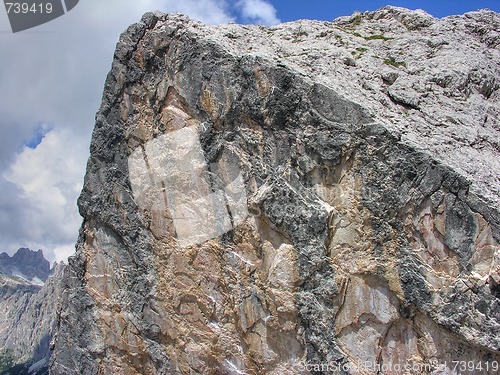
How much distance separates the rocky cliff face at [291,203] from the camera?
46.0 feet

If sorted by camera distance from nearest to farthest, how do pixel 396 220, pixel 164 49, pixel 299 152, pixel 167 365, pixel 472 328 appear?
pixel 472 328
pixel 396 220
pixel 299 152
pixel 167 365
pixel 164 49

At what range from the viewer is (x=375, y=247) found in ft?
48.3

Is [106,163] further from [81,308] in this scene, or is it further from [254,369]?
[254,369]

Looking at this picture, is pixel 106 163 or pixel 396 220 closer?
pixel 396 220

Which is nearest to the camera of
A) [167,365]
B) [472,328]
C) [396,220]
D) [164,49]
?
[472,328]

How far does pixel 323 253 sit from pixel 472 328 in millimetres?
4772

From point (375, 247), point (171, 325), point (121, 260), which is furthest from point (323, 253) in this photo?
point (121, 260)

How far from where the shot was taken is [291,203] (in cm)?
1554

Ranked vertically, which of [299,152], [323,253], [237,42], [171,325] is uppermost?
[237,42]

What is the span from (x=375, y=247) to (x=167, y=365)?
9.13 metres

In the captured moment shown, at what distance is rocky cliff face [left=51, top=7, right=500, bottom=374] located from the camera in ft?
46.0

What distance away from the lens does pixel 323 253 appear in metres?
15.1

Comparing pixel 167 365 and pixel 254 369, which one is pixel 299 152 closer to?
pixel 254 369

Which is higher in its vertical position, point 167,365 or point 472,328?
point 472,328
